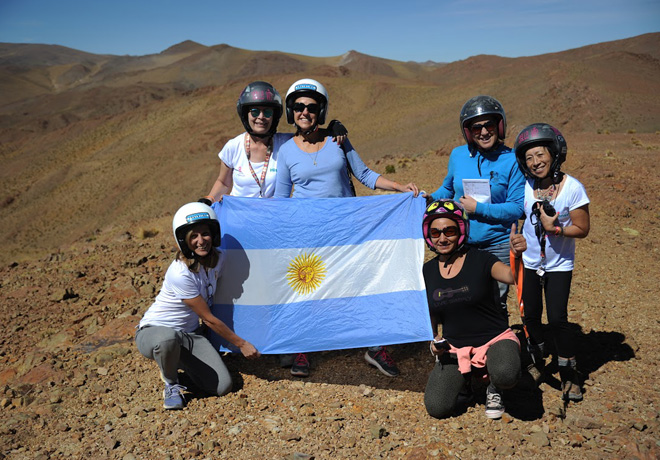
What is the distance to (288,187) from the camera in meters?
4.91

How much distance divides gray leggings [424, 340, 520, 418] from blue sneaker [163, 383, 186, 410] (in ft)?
6.88

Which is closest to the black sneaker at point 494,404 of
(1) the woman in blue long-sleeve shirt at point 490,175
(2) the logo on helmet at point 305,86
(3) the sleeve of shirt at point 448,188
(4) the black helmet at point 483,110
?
(1) the woman in blue long-sleeve shirt at point 490,175

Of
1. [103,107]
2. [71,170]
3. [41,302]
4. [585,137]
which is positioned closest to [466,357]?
[41,302]

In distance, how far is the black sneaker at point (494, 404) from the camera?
4.05 metres

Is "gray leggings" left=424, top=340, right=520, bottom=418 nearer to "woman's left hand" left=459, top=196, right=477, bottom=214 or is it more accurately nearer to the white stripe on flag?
the white stripe on flag

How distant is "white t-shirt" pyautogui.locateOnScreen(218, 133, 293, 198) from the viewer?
16.7ft

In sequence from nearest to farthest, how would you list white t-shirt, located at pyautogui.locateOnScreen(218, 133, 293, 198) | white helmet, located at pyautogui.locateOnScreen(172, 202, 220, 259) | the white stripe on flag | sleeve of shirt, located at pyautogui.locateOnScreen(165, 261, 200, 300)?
white helmet, located at pyautogui.locateOnScreen(172, 202, 220, 259), sleeve of shirt, located at pyautogui.locateOnScreen(165, 261, 200, 300), the white stripe on flag, white t-shirt, located at pyautogui.locateOnScreen(218, 133, 293, 198)

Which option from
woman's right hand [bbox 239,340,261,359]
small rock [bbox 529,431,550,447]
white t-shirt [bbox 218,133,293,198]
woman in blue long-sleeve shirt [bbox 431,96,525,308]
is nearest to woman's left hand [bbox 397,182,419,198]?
woman in blue long-sleeve shirt [bbox 431,96,525,308]

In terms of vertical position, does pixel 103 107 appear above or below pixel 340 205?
above

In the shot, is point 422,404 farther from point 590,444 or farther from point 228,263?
point 228,263

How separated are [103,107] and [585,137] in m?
55.2

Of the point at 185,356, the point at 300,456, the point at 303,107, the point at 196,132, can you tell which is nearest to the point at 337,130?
the point at 303,107

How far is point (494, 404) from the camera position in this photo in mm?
4070

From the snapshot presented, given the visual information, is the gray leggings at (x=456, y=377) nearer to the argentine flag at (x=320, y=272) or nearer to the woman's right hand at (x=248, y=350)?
the argentine flag at (x=320, y=272)
